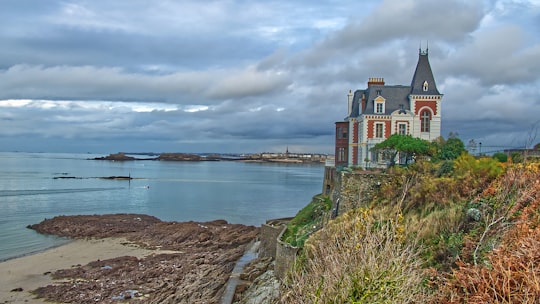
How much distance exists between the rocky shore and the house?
472 inches

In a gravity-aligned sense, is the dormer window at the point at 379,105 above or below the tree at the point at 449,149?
above

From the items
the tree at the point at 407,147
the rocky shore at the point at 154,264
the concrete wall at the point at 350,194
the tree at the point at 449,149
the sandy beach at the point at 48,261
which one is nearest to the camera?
the concrete wall at the point at 350,194

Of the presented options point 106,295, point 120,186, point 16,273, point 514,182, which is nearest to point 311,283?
point 514,182

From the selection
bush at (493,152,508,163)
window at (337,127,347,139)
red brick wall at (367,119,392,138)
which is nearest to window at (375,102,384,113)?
red brick wall at (367,119,392,138)

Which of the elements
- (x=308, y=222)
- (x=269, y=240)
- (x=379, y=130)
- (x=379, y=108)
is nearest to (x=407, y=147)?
(x=308, y=222)

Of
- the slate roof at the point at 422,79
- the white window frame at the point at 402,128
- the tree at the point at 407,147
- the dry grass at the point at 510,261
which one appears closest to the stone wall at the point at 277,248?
the tree at the point at 407,147

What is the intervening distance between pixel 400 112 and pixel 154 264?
64.9 ft

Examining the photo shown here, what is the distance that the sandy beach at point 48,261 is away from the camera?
21891mm

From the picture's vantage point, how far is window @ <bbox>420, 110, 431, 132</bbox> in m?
31.7

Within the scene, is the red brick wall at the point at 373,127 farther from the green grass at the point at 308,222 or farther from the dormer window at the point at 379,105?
the green grass at the point at 308,222

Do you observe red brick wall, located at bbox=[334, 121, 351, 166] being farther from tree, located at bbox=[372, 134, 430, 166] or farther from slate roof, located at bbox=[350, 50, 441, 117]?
tree, located at bbox=[372, 134, 430, 166]

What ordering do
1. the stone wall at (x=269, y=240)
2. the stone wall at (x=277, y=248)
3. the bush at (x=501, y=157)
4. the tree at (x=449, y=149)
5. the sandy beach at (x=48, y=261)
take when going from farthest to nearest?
1. the stone wall at (x=269, y=240)
2. the tree at (x=449, y=149)
3. the sandy beach at (x=48, y=261)
4. the bush at (x=501, y=157)
5. the stone wall at (x=277, y=248)

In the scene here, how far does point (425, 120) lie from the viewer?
105 feet

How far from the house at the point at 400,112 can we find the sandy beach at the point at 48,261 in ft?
55.6
